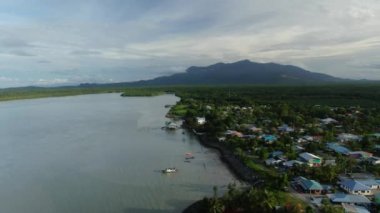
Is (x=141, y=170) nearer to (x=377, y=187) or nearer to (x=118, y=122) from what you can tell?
(x=377, y=187)

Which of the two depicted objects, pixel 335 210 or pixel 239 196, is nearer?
pixel 335 210

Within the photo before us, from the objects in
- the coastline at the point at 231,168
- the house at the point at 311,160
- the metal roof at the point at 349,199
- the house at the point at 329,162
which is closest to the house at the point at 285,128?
the coastline at the point at 231,168

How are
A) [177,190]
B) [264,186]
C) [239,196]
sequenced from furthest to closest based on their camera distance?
[177,190] → [264,186] → [239,196]

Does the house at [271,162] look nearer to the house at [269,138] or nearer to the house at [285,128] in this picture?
the house at [269,138]

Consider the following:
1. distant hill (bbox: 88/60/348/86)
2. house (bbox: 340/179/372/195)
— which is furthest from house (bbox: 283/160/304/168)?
distant hill (bbox: 88/60/348/86)

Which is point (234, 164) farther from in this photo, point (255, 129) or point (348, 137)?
point (348, 137)

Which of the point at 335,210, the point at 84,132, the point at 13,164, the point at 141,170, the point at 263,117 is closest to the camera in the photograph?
the point at 335,210

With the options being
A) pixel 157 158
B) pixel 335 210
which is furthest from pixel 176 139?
pixel 335 210
